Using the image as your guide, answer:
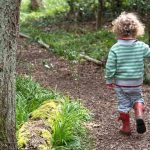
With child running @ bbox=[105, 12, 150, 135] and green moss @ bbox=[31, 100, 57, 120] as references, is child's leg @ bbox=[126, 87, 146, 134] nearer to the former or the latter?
child running @ bbox=[105, 12, 150, 135]

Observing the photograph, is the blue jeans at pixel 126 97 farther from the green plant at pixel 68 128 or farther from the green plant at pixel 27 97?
the green plant at pixel 27 97

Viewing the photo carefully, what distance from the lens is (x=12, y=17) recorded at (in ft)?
13.6

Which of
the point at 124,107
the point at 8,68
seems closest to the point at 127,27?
the point at 124,107

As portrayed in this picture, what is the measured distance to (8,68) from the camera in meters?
4.25

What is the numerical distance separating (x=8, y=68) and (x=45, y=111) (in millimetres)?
1992

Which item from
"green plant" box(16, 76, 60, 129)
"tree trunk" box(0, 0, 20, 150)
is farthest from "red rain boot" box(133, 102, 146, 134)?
"tree trunk" box(0, 0, 20, 150)

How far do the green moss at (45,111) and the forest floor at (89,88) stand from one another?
0.62 metres

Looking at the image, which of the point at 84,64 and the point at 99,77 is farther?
the point at 84,64

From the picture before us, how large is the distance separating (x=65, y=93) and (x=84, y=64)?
8.64ft

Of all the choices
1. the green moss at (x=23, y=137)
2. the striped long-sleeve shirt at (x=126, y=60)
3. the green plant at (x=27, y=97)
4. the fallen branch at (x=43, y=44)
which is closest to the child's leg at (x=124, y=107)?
the striped long-sleeve shirt at (x=126, y=60)

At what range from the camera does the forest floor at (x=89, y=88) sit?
6098 mm

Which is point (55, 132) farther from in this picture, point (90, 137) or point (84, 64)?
point (84, 64)

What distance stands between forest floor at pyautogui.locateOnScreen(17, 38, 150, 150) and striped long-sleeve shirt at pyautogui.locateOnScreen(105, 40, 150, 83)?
804 mm

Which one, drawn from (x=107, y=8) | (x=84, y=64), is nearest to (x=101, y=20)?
(x=107, y=8)
